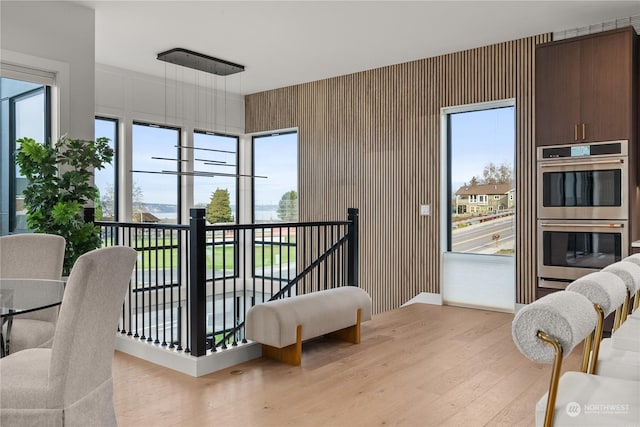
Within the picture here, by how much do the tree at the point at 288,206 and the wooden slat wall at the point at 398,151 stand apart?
230 millimetres

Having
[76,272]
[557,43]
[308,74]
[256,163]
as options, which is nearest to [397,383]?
[76,272]

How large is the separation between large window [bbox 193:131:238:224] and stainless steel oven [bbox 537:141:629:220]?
4.18 m

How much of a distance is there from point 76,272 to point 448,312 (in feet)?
14.0

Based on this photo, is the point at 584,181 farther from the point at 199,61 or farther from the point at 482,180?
the point at 199,61

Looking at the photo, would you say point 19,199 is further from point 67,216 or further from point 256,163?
point 256,163

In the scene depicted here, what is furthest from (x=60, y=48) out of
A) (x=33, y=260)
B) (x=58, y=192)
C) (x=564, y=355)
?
(x=564, y=355)

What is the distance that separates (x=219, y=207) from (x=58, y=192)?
3.83m

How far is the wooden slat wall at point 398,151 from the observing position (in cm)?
511

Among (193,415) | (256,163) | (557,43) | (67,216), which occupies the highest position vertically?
(557,43)

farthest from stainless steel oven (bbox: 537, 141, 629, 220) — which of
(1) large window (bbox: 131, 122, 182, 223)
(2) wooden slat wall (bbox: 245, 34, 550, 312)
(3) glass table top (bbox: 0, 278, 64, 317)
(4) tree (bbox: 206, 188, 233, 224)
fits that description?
(4) tree (bbox: 206, 188, 233, 224)

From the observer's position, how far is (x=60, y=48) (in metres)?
4.01

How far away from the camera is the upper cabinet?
4141mm

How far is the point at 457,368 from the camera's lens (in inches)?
137

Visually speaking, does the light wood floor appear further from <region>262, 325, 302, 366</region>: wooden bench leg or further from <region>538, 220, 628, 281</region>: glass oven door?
<region>538, 220, 628, 281</region>: glass oven door
